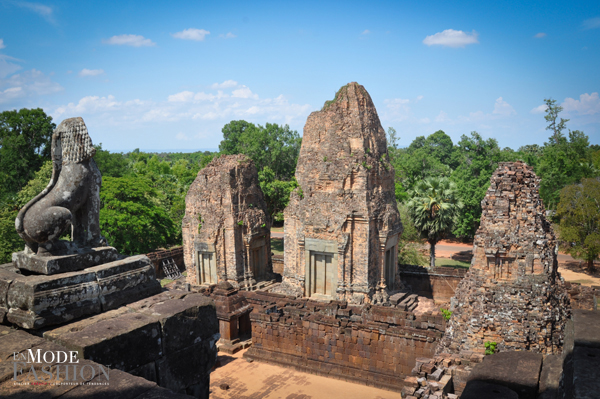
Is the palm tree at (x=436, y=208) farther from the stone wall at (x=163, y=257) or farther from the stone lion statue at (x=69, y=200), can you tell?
the stone lion statue at (x=69, y=200)

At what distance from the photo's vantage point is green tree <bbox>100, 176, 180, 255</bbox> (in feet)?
82.8

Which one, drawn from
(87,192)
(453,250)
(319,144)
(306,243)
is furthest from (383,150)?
(453,250)

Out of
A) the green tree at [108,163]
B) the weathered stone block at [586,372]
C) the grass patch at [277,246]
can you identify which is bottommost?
the grass patch at [277,246]

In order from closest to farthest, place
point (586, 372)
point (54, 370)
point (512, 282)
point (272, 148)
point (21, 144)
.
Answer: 1. point (586, 372)
2. point (54, 370)
3. point (512, 282)
4. point (21, 144)
5. point (272, 148)

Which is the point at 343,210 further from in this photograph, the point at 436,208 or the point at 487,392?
the point at 487,392

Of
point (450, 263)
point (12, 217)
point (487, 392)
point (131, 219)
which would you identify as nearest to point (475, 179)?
point (450, 263)

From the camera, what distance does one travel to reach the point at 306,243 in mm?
19062

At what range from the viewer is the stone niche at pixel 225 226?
20.9m

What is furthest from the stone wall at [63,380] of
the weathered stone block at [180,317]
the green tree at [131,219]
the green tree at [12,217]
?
the green tree at [131,219]

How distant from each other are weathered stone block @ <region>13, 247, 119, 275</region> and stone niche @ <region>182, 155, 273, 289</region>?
15860 mm

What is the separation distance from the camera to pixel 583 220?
87.7ft

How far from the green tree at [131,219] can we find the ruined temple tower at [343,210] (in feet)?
37.5

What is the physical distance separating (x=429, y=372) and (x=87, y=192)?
9146 mm

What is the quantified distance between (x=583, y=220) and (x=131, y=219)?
2870 cm
